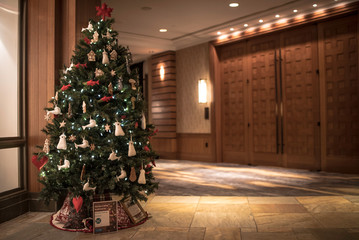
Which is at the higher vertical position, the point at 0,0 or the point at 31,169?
the point at 0,0

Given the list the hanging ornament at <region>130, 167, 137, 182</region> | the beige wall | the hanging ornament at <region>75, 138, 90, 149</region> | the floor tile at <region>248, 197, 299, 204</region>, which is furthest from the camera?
the beige wall

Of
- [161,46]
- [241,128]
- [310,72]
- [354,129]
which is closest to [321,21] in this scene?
[310,72]

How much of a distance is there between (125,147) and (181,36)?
5.74m

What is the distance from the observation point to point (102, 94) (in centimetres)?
327

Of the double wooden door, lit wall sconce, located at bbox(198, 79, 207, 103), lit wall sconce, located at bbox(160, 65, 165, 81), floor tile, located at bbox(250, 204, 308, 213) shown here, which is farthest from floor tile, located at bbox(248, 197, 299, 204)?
lit wall sconce, located at bbox(160, 65, 165, 81)

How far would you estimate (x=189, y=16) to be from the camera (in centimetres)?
693

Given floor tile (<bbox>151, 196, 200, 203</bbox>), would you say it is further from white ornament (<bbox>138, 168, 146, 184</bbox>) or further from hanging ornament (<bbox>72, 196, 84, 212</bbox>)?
hanging ornament (<bbox>72, 196, 84, 212</bbox>)

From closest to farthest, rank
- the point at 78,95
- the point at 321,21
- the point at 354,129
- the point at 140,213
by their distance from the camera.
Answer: the point at 78,95 → the point at 140,213 → the point at 354,129 → the point at 321,21

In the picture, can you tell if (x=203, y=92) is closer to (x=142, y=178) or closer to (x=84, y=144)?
(x=142, y=178)

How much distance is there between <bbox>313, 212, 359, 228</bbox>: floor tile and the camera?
314 centimetres

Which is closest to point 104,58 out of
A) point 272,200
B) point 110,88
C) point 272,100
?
point 110,88

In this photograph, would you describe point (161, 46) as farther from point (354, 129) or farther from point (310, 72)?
point (354, 129)

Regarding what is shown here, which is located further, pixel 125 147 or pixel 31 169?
pixel 31 169

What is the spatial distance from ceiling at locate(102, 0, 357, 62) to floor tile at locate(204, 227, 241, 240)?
432cm
